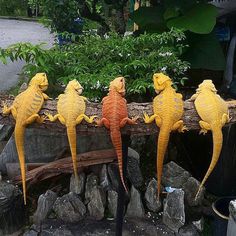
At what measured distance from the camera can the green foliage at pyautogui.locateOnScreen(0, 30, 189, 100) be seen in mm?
2775

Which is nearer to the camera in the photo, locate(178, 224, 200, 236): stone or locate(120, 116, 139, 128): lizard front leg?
locate(120, 116, 139, 128): lizard front leg

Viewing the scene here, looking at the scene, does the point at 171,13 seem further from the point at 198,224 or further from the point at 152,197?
the point at 198,224

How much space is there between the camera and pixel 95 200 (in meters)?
3.18

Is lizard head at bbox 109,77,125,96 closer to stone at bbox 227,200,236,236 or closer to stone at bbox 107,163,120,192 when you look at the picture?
stone at bbox 227,200,236,236

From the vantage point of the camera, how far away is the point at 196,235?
3082 millimetres

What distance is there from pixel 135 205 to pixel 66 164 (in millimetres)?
655

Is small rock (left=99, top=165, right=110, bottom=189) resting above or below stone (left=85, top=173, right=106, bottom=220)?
above

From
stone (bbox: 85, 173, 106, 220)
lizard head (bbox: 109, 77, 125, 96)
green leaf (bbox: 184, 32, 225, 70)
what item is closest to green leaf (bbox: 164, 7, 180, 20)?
green leaf (bbox: 184, 32, 225, 70)

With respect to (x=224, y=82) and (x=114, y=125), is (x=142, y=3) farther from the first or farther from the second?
(x=114, y=125)

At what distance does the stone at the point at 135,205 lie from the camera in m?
3.21

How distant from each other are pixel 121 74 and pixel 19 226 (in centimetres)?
145

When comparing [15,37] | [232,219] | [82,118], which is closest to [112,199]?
[232,219]

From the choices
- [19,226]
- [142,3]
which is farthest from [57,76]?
[142,3]

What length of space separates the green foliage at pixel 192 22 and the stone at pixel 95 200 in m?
1.28
